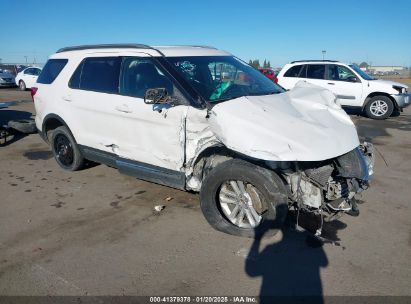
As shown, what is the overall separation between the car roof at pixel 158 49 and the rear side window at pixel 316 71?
804 centimetres

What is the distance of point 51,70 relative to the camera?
18.9 feet

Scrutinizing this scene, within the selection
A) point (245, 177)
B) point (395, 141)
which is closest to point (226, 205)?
point (245, 177)

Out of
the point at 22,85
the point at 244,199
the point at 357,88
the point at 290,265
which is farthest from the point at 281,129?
the point at 22,85

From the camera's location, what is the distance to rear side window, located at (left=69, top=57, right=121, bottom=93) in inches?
184

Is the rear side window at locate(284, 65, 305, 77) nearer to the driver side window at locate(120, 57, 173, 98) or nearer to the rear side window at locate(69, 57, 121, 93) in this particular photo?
the rear side window at locate(69, 57, 121, 93)

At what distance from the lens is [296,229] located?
3.69m

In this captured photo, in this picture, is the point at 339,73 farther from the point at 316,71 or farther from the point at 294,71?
the point at 294,71

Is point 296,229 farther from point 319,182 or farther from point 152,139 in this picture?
point 152,139

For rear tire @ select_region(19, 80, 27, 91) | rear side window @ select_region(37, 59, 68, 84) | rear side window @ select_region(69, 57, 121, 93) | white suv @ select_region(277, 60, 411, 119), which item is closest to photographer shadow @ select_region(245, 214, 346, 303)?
rear side window @ select_region(69, 57, 121, 93)

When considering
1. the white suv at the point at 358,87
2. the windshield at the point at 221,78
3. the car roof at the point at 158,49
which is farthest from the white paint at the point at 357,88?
the car roof at the point at 158,49

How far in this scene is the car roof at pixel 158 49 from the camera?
14.4 feet

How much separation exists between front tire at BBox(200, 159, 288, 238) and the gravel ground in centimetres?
16

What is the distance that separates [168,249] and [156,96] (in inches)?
62.9

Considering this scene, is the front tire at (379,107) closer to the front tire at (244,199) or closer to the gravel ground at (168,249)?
the gravel ground at (168,249)
